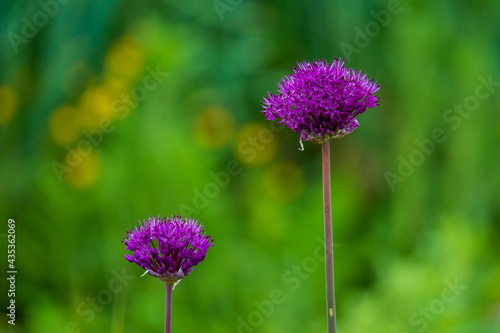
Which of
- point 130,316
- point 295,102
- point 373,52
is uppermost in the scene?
point 373,52

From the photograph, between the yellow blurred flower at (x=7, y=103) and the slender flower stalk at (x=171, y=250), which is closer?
the slender flower stalk at (x=171, y=250)

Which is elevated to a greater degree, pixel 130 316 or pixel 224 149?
pixel 224 149

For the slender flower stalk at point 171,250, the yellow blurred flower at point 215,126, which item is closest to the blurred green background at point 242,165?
the yellow blurred flower at point 215,126

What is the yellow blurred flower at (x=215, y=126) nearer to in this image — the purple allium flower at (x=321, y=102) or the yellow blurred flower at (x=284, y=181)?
the yellow blurred flower at (x=284, y=181)

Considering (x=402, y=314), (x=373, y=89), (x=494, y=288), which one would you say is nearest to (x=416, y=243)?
(x=494, y=288)

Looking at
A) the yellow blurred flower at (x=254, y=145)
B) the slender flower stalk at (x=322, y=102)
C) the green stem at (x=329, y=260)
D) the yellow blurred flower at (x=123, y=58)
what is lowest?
the green stem at (x=329, y=260)

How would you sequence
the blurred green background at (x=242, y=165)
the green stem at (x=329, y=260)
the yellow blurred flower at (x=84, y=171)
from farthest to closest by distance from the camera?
the yellow blurred flower at (x=84, y=171), the blurred green background at (x=242, y=165), the green stem at (x=329, y=260)

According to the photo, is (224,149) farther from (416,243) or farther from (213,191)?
(416,243)
